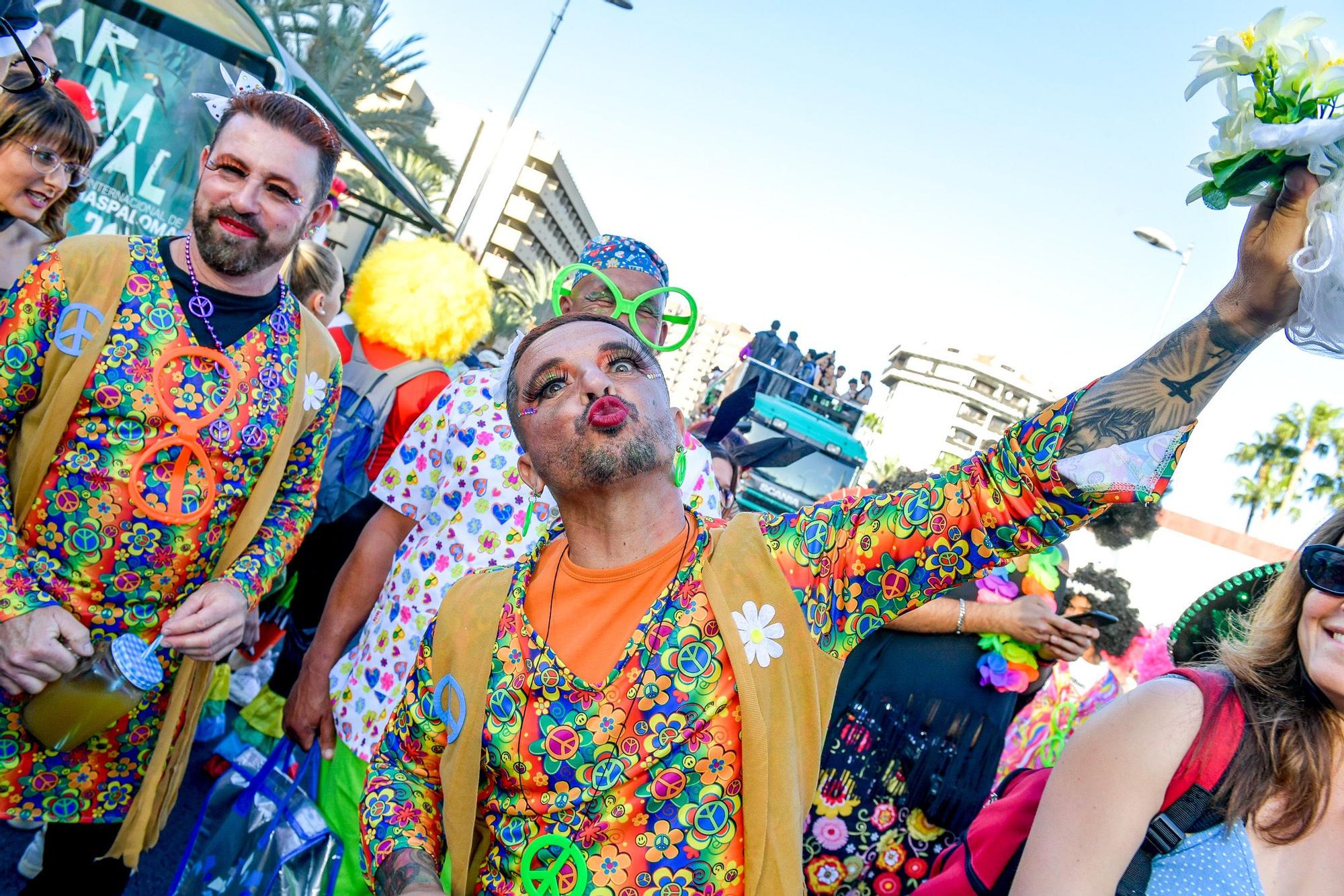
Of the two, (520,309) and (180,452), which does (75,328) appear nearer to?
(180,452)

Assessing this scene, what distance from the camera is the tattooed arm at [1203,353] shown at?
125 cm

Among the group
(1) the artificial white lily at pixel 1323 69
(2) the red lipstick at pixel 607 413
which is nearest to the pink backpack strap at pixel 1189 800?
(1) the artificial white lily at pixel 1323 69

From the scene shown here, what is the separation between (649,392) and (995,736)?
203 cm

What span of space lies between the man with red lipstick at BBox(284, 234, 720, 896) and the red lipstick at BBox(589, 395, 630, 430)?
0.67 metres

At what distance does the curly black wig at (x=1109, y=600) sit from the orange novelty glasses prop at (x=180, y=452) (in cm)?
317

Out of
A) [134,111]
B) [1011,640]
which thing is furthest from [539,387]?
[134,111]

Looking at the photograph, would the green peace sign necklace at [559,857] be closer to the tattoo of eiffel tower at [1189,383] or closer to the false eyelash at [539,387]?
the false eyelash at [539,387]

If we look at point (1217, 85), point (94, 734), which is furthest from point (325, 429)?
point (1217, 85)

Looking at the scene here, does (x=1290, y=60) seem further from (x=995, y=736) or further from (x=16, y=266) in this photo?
(x=16, y=266)

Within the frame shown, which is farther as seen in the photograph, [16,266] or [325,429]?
[16,266]

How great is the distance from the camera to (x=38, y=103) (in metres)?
2.88

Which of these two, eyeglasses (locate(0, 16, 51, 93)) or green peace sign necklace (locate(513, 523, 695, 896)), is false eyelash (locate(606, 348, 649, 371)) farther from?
eyeglasses (locate(0, 16, 51, 93))

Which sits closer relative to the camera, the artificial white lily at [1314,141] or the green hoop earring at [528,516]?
the artificial white lily at [1314,141]

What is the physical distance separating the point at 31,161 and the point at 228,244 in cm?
124
